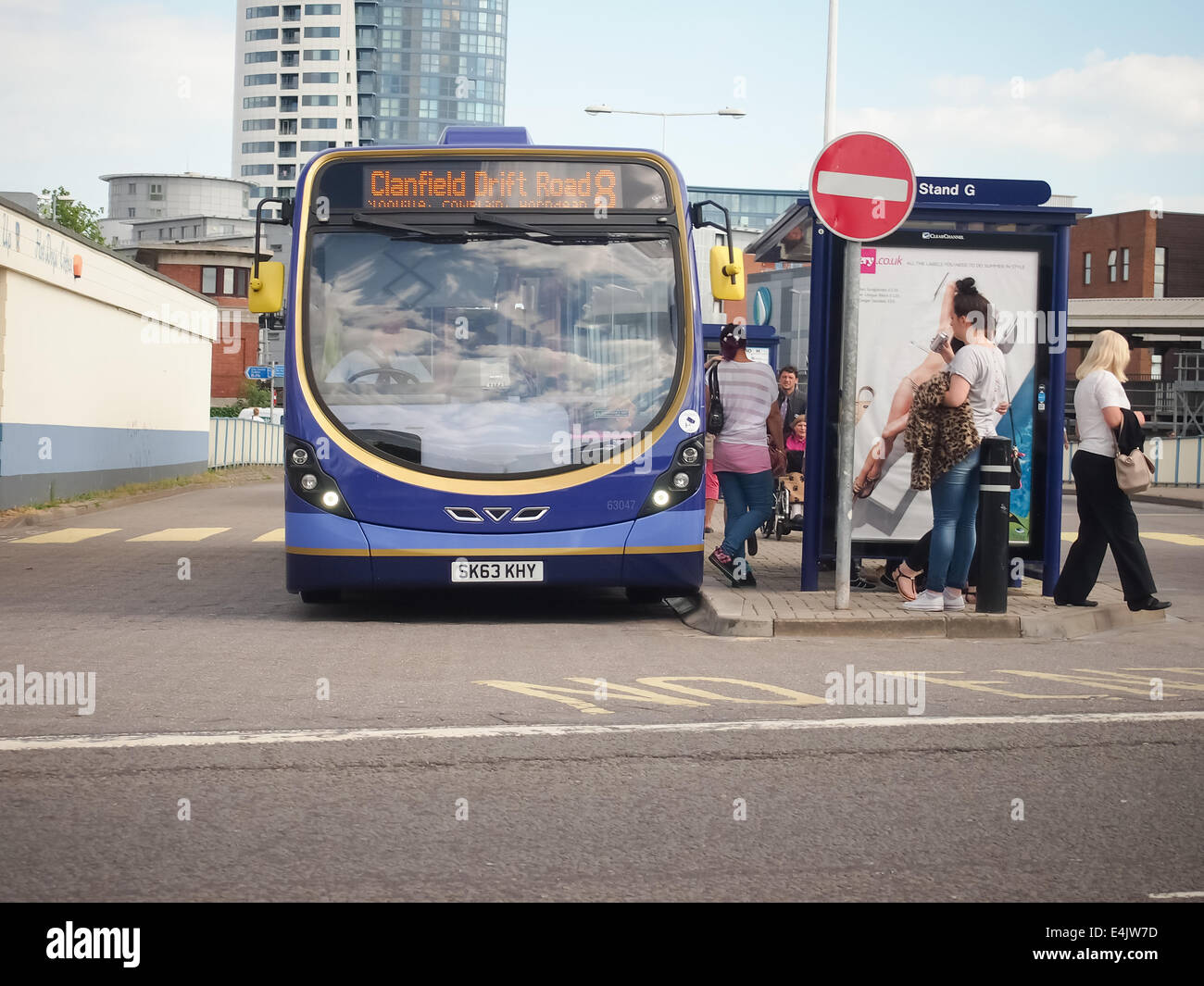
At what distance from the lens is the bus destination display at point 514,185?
419 inches

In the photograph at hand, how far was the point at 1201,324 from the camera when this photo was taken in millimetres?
48219

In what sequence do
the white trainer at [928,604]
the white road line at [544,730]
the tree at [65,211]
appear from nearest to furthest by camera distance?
the white road line at [544,730] → the white trainer at [928,604] → the tree at [65,211]

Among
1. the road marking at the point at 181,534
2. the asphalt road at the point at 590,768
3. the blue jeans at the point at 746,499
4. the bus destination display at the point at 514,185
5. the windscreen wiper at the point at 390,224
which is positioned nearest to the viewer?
the asphalt road at the point at 590,768

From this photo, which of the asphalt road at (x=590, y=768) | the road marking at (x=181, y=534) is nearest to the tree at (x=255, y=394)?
the road marking at (x=181, y=534)

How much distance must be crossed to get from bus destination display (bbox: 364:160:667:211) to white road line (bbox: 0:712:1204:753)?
5.14 m

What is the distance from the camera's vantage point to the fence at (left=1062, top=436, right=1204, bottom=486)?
4012cm

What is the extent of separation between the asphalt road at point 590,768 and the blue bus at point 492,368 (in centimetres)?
61

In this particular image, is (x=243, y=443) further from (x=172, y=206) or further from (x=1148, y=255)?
(x=172, y=206)

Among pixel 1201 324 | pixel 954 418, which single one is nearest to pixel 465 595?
pixel 954 418

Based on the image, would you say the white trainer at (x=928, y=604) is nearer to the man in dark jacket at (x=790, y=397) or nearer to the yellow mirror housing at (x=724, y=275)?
the yellow mirror housing at (x=724, y=275)

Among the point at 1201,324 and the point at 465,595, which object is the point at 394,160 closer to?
the point at 465,595

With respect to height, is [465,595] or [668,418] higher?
[668,418]
